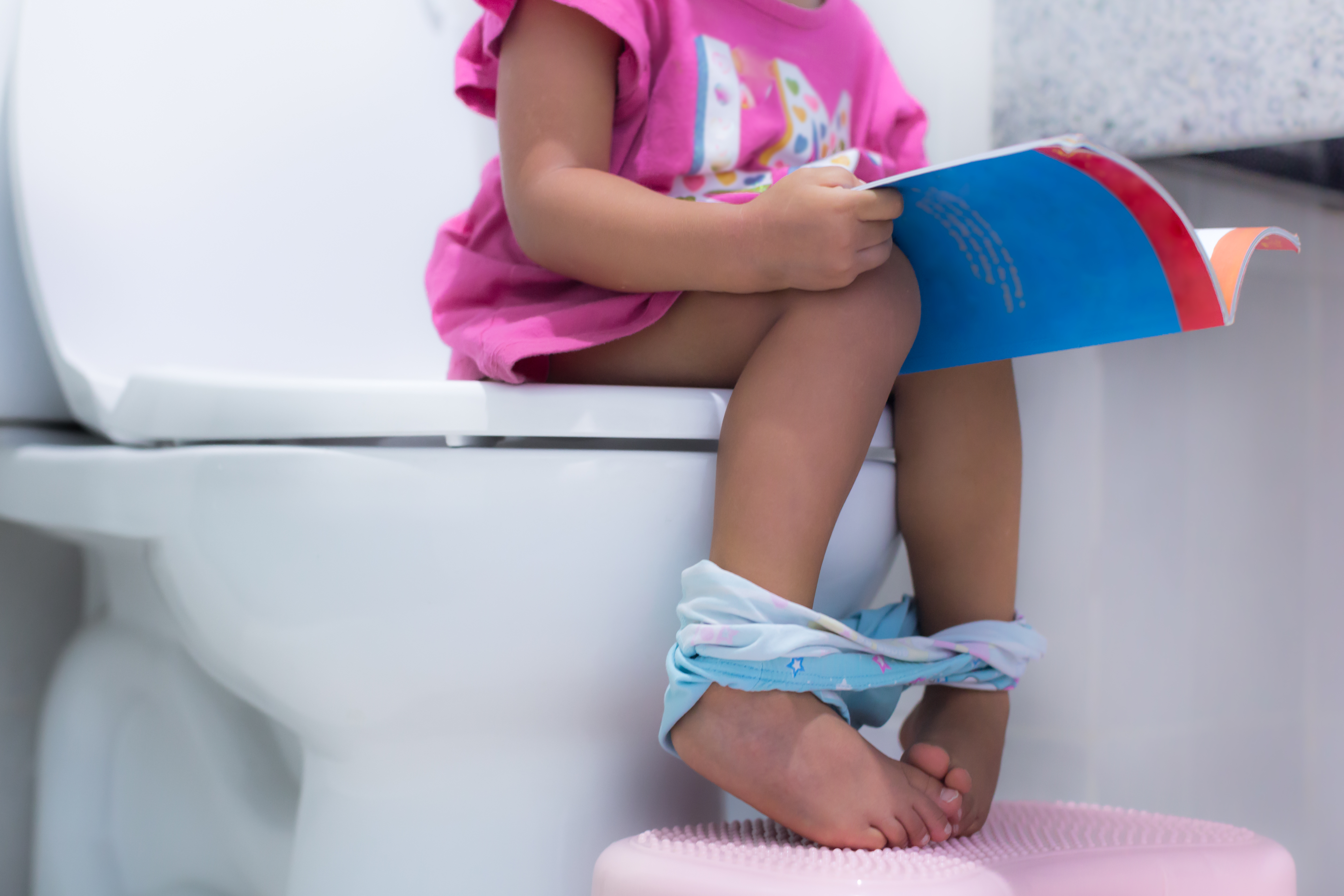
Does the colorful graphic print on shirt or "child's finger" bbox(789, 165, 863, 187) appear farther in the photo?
the colorful graphic print on shirt

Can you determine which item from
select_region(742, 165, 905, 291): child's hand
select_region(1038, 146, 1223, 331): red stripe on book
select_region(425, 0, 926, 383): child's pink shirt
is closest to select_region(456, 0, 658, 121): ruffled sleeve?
select_region(425, 0, 926, 383): child's pink shirt

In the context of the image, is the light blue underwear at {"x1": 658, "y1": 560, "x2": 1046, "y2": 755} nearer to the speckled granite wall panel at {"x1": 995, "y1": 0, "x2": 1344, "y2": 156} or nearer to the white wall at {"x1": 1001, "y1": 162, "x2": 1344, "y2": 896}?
the white wall at {"x1": 1001, "y1": 162, "x2": 1344, "y2": 896}

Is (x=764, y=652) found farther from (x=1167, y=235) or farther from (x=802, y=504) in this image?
(x=1167, y=235)

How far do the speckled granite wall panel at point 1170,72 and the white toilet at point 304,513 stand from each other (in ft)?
1.02

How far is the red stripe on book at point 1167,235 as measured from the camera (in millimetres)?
427

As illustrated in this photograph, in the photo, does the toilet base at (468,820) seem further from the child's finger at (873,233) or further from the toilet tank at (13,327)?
the toilet tank at (13,327)

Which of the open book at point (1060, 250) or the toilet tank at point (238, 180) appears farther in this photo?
the toilet tank at point (238, 180)

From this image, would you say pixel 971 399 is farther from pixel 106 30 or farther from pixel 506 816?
pixel 106 30

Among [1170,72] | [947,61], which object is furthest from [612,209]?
[947,61]

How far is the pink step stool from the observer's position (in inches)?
17.0

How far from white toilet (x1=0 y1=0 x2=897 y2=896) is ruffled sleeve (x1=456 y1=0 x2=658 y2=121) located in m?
0.21

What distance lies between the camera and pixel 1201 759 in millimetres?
833

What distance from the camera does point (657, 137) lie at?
649 mm

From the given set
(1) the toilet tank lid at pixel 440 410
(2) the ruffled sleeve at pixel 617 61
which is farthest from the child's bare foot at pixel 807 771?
(2) the ruffled sleeve at pixel 617 61
